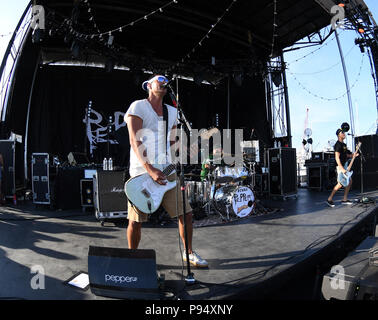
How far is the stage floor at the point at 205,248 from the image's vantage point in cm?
188

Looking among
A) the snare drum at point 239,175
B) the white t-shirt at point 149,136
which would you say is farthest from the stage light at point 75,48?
the white t-shirt at point 149,136

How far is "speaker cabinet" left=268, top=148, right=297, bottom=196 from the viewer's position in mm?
6781

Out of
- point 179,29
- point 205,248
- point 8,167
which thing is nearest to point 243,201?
point 205,248

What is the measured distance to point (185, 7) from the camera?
7.86m

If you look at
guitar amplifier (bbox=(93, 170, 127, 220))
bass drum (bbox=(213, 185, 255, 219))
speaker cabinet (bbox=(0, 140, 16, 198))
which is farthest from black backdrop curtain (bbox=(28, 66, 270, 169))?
bass drum (bbox=(213, 185, 255, 219))

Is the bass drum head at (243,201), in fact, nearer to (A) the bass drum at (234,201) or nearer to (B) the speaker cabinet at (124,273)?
(A) the bass drum at (234,201)

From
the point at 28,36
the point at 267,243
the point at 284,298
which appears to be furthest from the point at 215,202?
the point at 28,36

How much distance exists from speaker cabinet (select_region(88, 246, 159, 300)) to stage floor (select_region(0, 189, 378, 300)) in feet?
0.50

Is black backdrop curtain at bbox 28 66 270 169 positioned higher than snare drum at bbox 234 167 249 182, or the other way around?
black backdrop curtain at bbox 28 66 270 169

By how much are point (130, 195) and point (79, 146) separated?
29.6 ft

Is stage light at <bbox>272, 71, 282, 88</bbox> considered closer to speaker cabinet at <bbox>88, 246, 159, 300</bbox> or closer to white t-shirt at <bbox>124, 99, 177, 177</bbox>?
white t-shirt at <bbox>124, 99, 177, 177</bbox>

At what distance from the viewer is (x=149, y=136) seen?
2.11 metres

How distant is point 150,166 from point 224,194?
2776 millimetres

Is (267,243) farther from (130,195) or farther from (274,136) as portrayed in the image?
(274,136)
